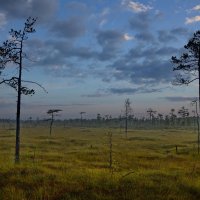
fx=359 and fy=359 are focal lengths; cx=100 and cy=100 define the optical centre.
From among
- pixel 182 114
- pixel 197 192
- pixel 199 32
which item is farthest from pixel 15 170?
pixel 182 114

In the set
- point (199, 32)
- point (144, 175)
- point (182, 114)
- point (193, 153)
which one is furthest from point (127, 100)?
point (144, 175)

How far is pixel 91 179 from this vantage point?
16422mm

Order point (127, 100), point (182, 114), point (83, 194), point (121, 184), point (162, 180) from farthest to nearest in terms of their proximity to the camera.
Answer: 1. point (182, 114)
2. point (127, 100)
3. point (162, 180)
4. point (121, 184)
5. point (83, 194)

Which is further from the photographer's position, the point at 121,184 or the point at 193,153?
the point at 193,153

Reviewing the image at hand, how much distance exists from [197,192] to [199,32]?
2334 centimetres

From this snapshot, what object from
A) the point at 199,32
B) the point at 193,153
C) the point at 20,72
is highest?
the point at 199,32

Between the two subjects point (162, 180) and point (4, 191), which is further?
point (162, 180)

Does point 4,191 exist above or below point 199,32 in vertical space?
below

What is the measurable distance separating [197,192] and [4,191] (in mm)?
8011

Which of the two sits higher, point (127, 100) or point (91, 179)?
point (127, 100)

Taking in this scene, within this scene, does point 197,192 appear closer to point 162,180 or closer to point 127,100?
point 162,180

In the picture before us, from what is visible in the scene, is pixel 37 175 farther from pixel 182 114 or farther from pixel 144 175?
pixel 182 114

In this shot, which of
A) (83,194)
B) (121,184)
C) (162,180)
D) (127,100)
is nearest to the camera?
(83,194)

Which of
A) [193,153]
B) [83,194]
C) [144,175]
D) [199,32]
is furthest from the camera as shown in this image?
[193,153]
